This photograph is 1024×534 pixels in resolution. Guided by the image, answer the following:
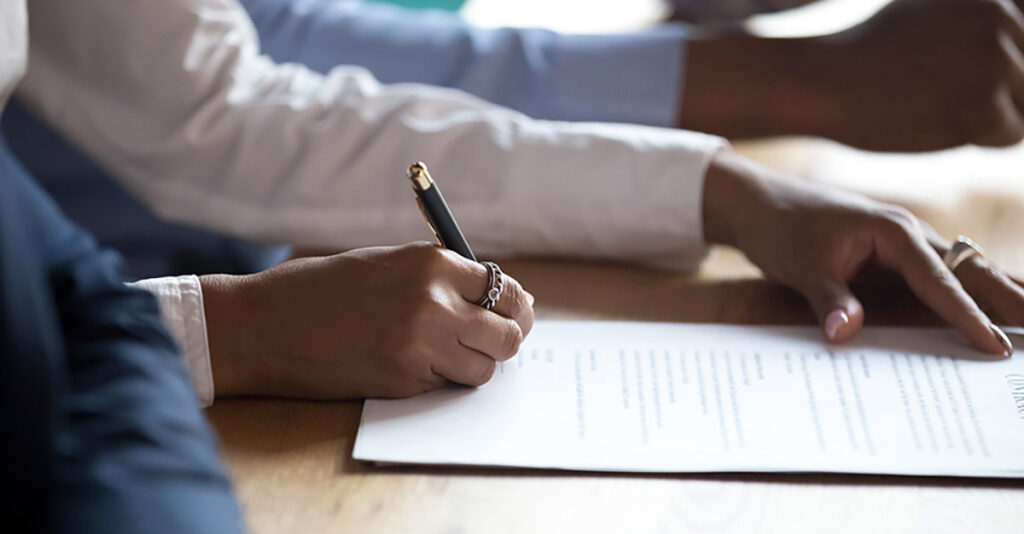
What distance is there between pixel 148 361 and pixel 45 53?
1.83 ft

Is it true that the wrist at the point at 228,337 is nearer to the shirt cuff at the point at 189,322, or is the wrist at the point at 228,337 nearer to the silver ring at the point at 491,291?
the shirt cuff at the point at 189,322

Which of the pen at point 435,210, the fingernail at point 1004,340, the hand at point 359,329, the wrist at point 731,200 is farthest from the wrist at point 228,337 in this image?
the fingernail at point 1004,340

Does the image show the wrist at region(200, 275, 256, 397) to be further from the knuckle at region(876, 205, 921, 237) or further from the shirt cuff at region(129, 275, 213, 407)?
the knuckle at region(876, 205, 921, 237)

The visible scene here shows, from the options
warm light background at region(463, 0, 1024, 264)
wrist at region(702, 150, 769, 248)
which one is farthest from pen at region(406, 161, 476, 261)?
warm light background at region(463, 0, 1024, 264)

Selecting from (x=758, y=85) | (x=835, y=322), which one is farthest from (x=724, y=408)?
(x=758, y=85)

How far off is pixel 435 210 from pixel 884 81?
0.57 metres

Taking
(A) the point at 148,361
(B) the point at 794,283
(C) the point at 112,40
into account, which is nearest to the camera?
(A) the point at 148,361

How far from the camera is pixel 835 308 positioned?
28.0 inches

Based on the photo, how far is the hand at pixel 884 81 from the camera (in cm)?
98

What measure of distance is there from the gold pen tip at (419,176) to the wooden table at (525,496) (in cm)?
14

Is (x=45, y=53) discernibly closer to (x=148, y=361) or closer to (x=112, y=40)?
(x=112, y=40)

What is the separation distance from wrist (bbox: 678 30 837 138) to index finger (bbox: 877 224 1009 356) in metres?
0.29

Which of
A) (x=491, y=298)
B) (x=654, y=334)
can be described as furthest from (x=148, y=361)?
(x=654, y=334)

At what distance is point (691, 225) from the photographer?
2.66 feet
